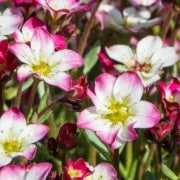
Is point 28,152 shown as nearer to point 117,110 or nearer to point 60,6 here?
point 117,110

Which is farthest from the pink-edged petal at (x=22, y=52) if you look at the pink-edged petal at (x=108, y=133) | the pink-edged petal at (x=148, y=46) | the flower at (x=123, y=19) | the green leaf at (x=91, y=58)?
the flower at (x=123, y=19)

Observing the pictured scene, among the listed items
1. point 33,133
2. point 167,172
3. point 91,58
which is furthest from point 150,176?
point 91,58

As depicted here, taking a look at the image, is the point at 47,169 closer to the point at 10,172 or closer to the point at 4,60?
the point at 10,172

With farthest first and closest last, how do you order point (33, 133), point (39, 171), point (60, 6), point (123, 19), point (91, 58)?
1. point (123, 19)
2. point (91, 58)
3. point (60, 6)
4. point (33, 133)
5. point (39, 171)

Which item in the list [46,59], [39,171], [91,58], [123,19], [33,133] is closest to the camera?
[39,171]

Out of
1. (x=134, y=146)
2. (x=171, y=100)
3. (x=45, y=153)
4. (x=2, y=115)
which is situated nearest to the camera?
(x=2, y=115)

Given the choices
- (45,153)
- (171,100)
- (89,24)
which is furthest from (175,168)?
(89,24)
